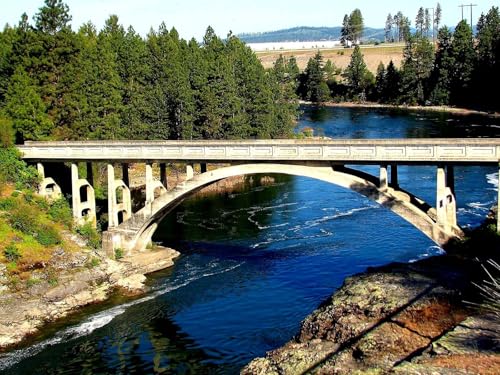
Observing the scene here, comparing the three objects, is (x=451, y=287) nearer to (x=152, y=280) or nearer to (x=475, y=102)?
(x=152, y=280)

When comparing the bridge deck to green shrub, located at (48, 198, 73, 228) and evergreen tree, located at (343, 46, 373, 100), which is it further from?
evergreen tree, located at (343, 46, 373, 100)

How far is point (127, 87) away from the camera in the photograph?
6962cm

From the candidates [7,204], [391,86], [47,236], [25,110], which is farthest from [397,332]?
[391,86]

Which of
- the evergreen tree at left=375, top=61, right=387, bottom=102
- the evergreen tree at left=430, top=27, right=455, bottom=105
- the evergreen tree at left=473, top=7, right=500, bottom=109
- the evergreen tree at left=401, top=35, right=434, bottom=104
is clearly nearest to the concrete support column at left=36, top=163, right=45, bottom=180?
the evergreen tree at left=473, top=7, right=500, bottom=109

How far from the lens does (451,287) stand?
91.1ft

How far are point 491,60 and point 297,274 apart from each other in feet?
327

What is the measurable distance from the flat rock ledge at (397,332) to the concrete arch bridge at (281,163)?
11.2 feet

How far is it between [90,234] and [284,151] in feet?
50.9

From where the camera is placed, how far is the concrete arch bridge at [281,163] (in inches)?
1257

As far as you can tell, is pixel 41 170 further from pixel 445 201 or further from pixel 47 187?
pixel 445 201

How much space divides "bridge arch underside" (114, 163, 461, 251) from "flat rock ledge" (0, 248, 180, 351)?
74.6 inches

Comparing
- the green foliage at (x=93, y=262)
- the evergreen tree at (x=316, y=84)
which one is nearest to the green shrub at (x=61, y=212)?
the green foliage at (x=93, y=262)

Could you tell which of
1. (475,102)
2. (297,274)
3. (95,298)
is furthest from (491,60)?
(95,298)

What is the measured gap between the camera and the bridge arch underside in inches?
1287
